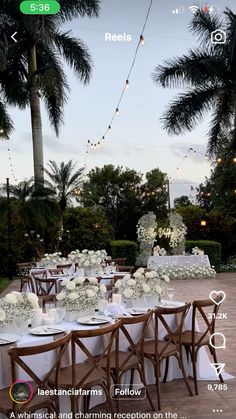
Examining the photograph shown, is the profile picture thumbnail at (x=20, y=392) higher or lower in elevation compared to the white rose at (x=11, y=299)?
lower

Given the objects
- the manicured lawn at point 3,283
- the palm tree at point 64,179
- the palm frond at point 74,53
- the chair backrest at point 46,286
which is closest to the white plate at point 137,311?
the chair backrest at point 46,286

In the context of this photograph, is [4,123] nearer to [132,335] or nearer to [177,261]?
[177,261]

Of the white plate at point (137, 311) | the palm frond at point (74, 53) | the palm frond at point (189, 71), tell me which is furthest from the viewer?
the palm frond at point (74, 53)

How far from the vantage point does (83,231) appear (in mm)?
15164

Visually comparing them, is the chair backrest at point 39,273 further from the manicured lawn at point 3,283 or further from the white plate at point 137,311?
the white plate at point 137,311

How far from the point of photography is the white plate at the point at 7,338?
331 cm

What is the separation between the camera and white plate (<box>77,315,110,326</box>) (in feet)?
12.3

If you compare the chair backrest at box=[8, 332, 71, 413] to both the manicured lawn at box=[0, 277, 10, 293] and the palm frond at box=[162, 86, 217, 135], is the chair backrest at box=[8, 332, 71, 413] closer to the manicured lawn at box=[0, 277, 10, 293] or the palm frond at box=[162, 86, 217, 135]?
the manicured lawn at box=[0, 277, 10, 293]

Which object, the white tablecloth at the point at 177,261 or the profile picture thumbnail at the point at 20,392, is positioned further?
the white tablecloth at the point at 177,261

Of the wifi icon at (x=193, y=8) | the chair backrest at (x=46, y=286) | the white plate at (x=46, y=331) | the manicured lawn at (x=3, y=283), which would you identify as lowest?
the manicured lawn at (x=3, y=283)

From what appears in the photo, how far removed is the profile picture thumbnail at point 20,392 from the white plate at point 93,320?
858mm

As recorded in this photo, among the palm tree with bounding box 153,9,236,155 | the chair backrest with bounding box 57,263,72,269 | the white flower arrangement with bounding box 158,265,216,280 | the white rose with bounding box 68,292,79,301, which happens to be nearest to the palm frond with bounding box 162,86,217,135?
the palm tree with bounding box 153,9,236,155

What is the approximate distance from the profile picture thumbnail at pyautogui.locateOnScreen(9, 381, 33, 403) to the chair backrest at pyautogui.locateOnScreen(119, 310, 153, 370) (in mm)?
831

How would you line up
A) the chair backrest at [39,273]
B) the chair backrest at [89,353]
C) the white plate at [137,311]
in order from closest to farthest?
the chair backrest at [89,353] → the white plate at [137,311] → the chair backrest at [39,273]
